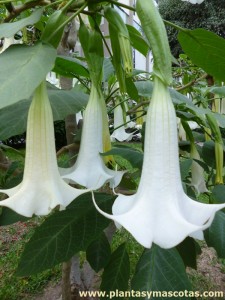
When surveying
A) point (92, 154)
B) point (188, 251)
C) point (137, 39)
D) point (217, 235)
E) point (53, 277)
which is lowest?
point (53, 277)

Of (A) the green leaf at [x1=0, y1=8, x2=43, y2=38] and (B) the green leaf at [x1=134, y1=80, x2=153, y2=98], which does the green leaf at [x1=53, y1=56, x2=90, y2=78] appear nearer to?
(B) the green leaf at [x1=134, y1=80, x2=153, y2=98]

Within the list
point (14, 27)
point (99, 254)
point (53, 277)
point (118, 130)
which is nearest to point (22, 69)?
point (14, 27)

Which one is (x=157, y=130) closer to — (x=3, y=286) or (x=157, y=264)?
(x=157, y=264)

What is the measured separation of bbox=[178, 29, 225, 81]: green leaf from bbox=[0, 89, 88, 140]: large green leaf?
0.27m

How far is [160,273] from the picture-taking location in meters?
0.72

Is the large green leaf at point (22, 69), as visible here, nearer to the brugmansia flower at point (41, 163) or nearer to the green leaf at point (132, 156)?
the brugmansia flower at point (41, 163)

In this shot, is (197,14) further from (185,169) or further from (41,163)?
(41,163)

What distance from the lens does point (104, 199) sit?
2.68 ft

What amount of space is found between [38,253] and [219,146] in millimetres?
503

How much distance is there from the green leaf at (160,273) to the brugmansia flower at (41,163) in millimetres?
275

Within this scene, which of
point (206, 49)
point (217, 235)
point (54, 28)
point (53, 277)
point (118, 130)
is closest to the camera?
point (54, 28)

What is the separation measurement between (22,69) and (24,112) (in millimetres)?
363

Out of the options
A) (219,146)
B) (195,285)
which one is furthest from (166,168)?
(195,285)

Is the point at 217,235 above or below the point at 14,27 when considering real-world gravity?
below
